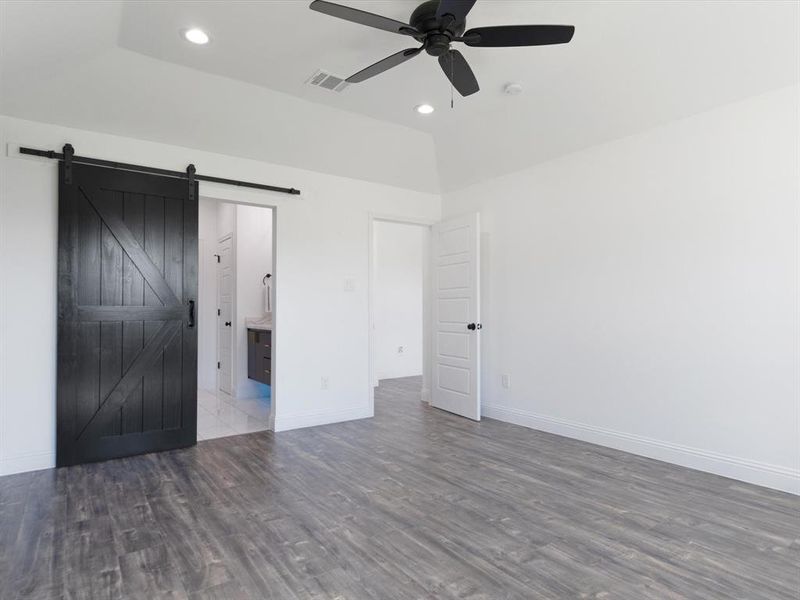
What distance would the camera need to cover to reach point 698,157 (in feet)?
11.0

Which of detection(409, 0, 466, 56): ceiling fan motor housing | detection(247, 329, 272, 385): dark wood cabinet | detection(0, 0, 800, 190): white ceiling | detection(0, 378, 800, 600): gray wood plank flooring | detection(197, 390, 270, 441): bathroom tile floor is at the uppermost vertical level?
detection(0, 0, 800, 190): white ceiling

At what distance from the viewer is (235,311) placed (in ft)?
19.5

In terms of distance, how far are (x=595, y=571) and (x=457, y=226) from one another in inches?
144

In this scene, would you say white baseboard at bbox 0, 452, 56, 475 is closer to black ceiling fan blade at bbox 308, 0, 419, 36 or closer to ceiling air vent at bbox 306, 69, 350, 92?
ceiling air vent at bbox 306, 69, 350, 92

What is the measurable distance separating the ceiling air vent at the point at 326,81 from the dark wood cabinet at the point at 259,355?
108 inches

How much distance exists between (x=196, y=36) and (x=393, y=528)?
3213mm

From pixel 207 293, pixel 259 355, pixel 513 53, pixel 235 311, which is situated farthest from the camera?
pixel 207 293

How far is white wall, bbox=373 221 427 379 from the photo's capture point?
7.58 meters

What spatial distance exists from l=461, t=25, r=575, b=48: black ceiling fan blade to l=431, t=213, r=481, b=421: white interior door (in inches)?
95.8

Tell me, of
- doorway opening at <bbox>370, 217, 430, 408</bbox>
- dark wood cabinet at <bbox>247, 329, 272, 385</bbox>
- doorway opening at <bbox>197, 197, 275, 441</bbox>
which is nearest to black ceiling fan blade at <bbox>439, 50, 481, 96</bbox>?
doorway opening at <bbox>197, 197, 275, 441</bbox>

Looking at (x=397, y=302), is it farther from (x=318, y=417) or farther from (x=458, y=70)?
(x=458, y=70)

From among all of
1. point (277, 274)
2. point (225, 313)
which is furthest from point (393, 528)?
point (225, 313)

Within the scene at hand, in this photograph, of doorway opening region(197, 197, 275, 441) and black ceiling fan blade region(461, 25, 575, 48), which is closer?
black ceiling fan blade region(461, 25, 575, 48)

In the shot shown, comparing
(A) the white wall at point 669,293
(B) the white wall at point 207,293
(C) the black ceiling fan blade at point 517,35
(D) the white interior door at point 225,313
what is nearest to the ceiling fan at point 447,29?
(C) the black ceiling fan blade at point 517,35
